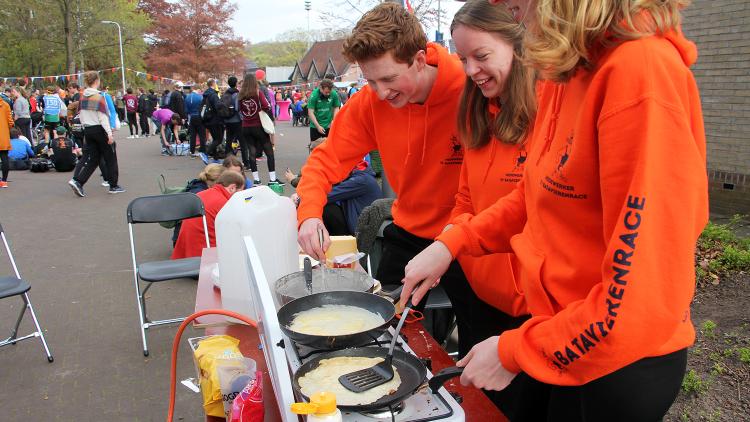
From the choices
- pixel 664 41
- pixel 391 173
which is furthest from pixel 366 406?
pixel 391 173

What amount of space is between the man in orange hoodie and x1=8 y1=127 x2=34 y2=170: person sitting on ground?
12158 mm

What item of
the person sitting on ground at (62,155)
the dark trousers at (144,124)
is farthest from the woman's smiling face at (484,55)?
the dark trousers at (144,124)

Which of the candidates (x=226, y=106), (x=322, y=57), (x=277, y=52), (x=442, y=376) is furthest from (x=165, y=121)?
(x=277, y=52)

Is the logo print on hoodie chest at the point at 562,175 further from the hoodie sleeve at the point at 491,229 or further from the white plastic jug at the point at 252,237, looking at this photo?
the white plastic jug at the point at 252,237

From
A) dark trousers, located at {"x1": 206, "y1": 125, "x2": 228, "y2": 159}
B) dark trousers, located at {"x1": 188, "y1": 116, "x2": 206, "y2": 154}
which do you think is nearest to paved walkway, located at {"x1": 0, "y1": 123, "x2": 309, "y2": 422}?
dark trousers, located at {"x1": 206, "y1": 125, "x2": 228, "y2": 159}

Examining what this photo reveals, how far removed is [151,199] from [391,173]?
2.83 meters

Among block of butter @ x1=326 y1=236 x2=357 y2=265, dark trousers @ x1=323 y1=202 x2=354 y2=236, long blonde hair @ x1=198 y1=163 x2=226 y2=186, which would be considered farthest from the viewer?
long blonde hair @ x1=198 y1=163 x2=226 y2=186

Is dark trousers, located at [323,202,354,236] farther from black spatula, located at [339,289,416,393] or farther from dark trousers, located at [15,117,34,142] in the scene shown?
dark trousers, located at [15,117,34,142]

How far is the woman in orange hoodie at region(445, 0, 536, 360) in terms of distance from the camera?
1.80 metres

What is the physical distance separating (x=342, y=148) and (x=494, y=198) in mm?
981

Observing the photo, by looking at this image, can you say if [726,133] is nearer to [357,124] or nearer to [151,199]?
[357,124]

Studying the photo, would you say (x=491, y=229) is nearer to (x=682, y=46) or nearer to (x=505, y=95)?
(x=505, y=95)

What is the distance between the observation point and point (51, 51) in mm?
36125

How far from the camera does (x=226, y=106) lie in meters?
11.0
